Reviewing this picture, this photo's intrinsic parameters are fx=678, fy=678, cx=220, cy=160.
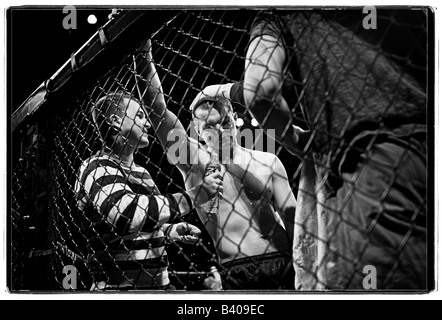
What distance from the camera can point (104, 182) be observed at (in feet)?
5.13

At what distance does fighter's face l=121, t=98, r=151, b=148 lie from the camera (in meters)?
1.56

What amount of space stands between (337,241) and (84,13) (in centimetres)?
76

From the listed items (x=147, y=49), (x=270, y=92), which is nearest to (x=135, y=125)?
(x=147, y=49)

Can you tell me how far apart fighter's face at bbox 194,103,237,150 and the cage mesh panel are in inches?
1.3

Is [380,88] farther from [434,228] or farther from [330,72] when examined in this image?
[434,228]

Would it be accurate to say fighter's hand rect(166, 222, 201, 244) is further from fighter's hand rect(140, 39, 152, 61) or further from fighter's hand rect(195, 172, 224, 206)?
fighter's hand rect(140, 39, 152, 61)

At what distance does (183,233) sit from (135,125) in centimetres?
27

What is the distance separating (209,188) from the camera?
5.01 ft

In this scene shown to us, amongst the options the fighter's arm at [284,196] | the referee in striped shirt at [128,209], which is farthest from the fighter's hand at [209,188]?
the fighter's arm at [284,196]

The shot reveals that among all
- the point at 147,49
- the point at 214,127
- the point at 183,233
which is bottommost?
the point at 183,233

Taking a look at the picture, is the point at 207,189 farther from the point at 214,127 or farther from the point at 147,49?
the point at 147,49

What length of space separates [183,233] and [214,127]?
0.81 feet

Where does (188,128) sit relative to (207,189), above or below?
above
